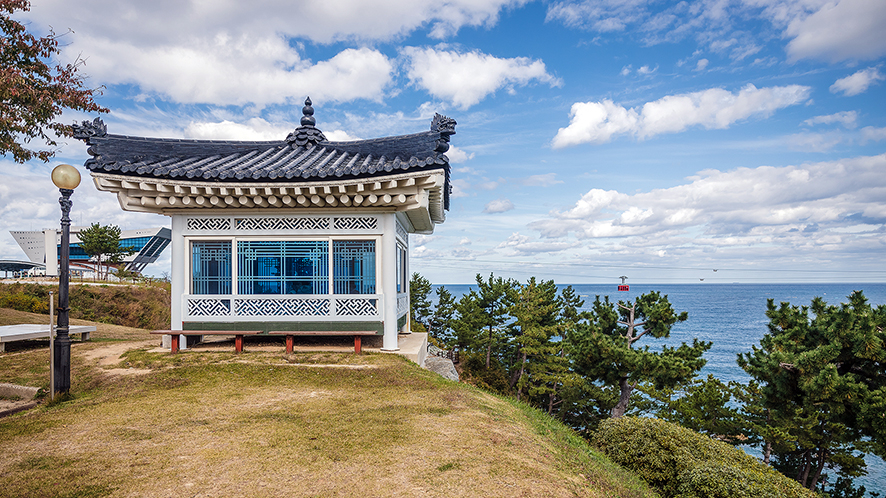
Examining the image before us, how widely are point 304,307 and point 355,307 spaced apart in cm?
112

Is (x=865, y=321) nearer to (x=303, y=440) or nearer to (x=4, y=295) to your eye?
(x=303, y=440)

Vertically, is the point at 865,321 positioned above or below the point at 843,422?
above

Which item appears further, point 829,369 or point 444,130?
point 444,130

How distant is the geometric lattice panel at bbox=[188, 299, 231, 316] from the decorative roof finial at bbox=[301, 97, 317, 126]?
5.43 meters

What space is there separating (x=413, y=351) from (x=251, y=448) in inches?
223

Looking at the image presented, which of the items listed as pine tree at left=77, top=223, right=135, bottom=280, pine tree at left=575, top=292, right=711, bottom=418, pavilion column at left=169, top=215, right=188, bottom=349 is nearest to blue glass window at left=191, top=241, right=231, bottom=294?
pavilion column at left=169, top=215, right=188, bottom=349

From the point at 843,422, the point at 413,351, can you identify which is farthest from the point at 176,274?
the point at 843,422

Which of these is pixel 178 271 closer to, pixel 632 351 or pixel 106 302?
pixel 632 351

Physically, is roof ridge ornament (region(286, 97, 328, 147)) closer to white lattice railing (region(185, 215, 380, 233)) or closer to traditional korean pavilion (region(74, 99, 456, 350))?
traditional korean pavilion (region(74, 99, 456, 350))

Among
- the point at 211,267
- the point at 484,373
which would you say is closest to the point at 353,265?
the point at 211,267

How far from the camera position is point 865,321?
8477 mm

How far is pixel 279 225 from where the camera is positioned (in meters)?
10.1

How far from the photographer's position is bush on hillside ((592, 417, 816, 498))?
16.8 ft

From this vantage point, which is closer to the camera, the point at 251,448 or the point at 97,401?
the point at 251,448
